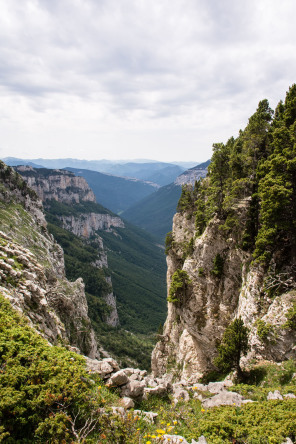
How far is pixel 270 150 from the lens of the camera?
3331 cm

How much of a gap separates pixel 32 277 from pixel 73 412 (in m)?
18.4

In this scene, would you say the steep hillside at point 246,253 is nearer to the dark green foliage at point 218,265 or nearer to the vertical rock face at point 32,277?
the dark green foliage at point 218,265

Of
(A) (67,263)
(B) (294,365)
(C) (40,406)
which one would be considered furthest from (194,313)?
(A) (67,263)

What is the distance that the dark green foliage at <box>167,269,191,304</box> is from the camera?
42.6 m

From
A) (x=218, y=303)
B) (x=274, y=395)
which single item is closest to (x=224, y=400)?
(x=274, y=395)

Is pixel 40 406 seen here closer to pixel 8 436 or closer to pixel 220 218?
pixel 8 436

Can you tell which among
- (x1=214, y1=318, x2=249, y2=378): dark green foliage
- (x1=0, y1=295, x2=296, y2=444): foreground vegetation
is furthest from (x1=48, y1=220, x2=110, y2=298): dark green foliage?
(x1=0, y1=295, x2=296, y2=444): foreground vegetation

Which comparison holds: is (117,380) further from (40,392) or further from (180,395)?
(40,392)

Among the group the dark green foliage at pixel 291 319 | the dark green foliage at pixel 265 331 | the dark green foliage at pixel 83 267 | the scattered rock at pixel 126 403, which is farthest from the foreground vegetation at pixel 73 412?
the dark green foliage at pixel 83 267

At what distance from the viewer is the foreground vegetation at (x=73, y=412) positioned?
10430 millimetres

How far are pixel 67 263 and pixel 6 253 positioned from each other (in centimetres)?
11376

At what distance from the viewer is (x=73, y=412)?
11648mm

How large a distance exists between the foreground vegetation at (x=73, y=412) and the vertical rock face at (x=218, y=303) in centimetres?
1030

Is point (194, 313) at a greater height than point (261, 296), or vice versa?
point (261, 296)
